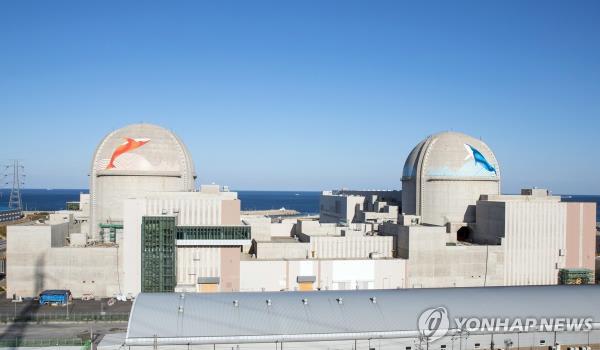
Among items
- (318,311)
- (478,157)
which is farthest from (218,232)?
(478,157)

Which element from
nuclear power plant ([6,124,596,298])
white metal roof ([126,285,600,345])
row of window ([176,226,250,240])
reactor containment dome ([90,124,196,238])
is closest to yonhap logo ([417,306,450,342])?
white metal roof ([126,285,600,345])

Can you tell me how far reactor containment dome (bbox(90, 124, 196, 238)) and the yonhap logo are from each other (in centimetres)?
3026

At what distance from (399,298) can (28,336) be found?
24.7 metres

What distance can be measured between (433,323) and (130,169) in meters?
33.8

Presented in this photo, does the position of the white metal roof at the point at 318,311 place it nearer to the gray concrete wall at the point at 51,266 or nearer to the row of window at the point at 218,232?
the row of window at the point at 218,232

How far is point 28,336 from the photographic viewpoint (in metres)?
35.1

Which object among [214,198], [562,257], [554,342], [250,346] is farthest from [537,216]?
[250,346]

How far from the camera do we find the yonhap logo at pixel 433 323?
31.2 m

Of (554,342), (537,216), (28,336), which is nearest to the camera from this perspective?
(554,342)

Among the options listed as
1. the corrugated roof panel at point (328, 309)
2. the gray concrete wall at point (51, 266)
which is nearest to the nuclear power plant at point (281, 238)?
the gray concrete wall at point (51, 266)

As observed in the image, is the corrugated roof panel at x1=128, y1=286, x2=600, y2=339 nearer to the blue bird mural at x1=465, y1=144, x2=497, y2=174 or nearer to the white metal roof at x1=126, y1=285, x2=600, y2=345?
the white metal roof at x1=126, y1=285, x2=600, y2=345

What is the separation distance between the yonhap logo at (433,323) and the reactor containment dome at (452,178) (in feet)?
87.5

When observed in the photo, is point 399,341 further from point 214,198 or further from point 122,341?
point 214,198

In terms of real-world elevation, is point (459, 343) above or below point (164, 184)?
below
